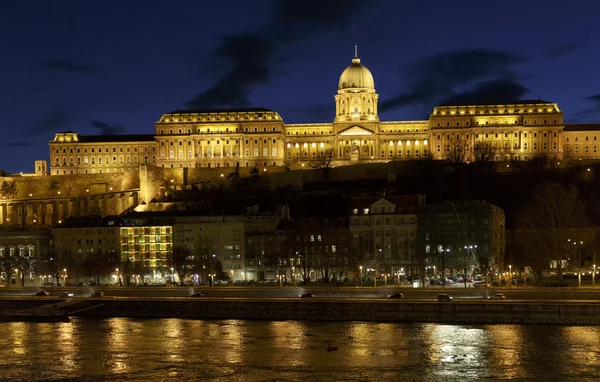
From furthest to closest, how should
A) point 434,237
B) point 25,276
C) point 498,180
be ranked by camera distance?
point 498,180 → point 25,276 → point 434,237

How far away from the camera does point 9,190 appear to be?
13688 centimetres

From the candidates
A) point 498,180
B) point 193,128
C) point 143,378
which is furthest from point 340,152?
point 143,378

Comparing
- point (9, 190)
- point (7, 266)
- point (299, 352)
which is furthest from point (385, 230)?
point (9, 190)

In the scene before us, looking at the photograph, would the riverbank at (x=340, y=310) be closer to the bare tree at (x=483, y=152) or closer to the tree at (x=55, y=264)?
the tree at (x=55, y=264)

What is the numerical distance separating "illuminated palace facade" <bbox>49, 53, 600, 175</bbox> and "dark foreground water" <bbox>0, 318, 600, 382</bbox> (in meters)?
94.1

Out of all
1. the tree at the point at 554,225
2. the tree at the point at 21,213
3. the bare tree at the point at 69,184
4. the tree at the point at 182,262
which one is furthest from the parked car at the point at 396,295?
the bare tree at the point at 69,184

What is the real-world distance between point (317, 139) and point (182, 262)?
73193 mm

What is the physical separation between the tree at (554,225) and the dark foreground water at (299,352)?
18.0 m

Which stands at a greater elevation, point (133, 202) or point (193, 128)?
point (193, 128)

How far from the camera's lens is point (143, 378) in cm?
4084

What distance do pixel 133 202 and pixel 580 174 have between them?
187 ft

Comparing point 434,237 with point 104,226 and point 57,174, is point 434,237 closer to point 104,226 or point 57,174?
point 104,226

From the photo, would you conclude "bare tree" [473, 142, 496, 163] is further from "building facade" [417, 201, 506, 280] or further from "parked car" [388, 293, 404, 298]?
"parked car" [388, 293, 404, 298]

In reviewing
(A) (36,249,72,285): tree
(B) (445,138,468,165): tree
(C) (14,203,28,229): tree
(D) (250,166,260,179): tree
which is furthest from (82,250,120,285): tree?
(B) (445,138,468,165): tree
